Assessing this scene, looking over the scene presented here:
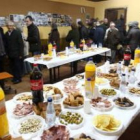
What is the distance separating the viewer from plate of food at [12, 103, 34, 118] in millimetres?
Answer: 1139

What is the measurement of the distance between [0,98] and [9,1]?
4343 millimetres

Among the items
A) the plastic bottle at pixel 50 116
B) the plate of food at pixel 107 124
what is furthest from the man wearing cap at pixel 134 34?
the plastic bottle at pixel 50 116

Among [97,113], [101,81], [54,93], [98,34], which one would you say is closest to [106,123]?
[97,113]

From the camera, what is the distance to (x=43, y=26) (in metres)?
5.57

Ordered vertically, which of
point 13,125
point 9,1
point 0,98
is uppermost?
point 9,1

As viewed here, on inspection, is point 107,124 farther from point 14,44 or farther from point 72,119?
point 14,44

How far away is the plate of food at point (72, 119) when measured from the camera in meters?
1.02

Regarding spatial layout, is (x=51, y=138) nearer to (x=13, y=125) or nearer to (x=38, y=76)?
(x=13, y=125)

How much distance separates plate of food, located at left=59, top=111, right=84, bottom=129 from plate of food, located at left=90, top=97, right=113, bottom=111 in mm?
178

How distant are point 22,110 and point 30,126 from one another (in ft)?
0.67

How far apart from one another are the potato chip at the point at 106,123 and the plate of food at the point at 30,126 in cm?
34

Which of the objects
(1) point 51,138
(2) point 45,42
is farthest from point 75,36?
(1) point 51,138

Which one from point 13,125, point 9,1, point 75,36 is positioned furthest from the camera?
point 75,36

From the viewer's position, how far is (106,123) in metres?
1.02
